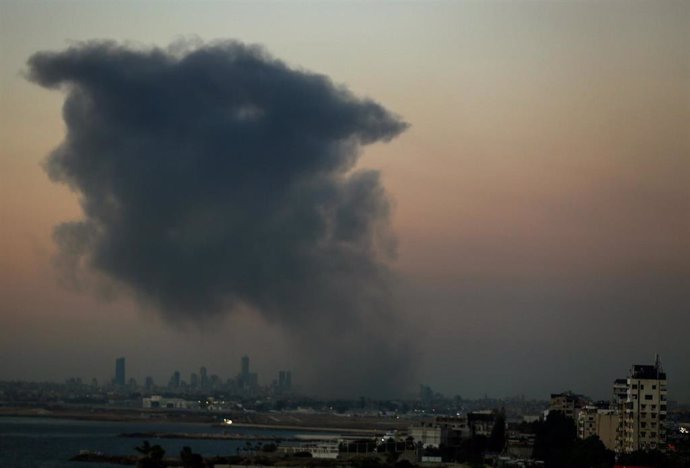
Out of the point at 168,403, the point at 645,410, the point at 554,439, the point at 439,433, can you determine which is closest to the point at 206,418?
the point at 168,403

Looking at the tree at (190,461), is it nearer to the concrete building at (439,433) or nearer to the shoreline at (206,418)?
the concrete building at (439,433)

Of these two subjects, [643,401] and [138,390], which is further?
[138,390]

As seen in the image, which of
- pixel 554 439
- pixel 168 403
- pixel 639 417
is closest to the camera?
pixel 639 417

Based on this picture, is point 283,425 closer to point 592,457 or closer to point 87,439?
point 87,439

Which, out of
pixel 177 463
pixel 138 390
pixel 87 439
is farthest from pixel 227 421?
pixel 138 390

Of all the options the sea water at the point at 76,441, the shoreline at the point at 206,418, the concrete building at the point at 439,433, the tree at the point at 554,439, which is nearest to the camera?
the tree at the point at 554,439

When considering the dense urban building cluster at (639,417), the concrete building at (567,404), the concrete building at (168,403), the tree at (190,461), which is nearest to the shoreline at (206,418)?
the concrete building at (168,403)

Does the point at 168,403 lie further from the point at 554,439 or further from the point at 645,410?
the point at 645,410

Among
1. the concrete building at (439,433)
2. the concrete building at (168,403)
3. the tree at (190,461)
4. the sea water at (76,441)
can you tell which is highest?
the concrete building at (168,403)

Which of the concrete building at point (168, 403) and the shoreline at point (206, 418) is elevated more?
the concrete building at point (168, 403)
